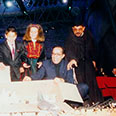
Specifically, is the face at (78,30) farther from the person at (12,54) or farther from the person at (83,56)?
the person at (12,54)

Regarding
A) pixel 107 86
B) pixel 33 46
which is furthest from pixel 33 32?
pixel 107 86

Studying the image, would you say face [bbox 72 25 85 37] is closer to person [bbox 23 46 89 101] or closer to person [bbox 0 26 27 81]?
person [bbox 23 46 89 101]

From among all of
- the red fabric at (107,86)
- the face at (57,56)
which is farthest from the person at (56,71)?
the red fabric at (107,86)

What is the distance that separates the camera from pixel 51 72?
2.42m

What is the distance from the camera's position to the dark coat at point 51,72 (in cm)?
233

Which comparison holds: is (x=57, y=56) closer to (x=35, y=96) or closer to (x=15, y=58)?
(x=15, y=58)

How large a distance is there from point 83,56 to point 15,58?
1036mm

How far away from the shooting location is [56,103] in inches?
54.2

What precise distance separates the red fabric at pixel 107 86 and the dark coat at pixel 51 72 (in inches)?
41.1

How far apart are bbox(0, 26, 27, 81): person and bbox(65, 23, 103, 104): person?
76 centimetres

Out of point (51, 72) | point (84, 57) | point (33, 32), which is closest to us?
point (51, 72)

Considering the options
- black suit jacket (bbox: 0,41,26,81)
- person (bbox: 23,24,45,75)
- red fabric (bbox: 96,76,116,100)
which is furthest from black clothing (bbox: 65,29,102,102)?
black suit jacket (bbox: 0,41,26,81)

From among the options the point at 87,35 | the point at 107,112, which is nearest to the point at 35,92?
the point at 107,112

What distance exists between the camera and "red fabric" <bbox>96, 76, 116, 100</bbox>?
3277mm
